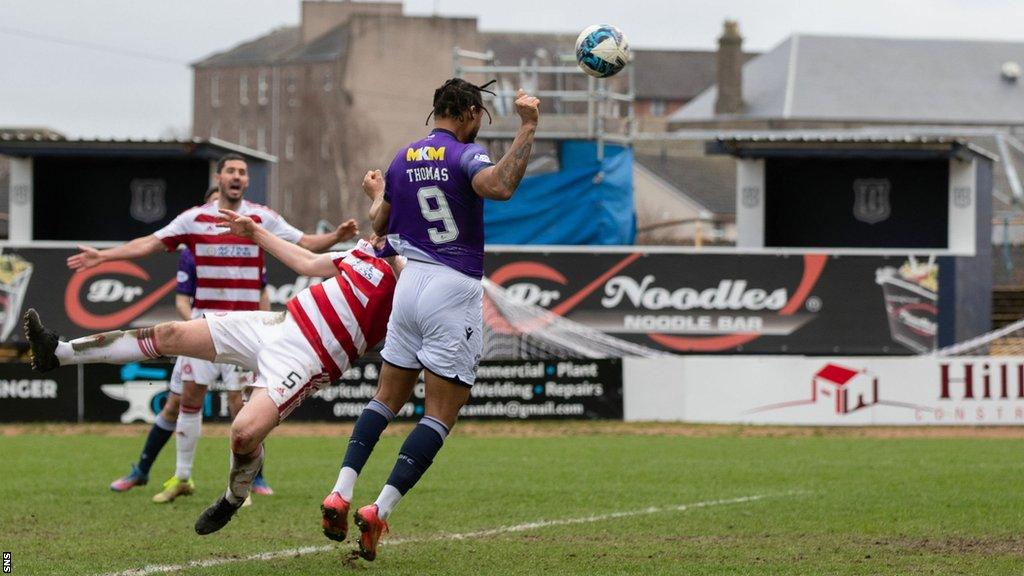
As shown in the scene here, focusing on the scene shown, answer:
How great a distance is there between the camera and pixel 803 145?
1022 inches

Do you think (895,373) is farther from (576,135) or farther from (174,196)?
(174,196)

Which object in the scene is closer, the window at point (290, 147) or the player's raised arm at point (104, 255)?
the player's raised arm at point (104, 255)

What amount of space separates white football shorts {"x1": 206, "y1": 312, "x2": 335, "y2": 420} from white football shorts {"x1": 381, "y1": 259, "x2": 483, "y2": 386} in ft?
1.41

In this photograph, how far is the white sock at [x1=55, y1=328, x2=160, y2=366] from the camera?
8438 millimetres

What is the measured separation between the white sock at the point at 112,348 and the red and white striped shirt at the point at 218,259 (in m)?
2.93

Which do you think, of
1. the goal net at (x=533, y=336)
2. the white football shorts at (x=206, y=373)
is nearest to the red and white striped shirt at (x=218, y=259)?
the white football shorts at (x=206, y=373)

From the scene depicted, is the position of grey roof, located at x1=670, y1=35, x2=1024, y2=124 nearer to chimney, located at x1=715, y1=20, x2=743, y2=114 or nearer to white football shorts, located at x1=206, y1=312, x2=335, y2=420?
chimney, located at x1=715, y1=20, x2=743, y2=114

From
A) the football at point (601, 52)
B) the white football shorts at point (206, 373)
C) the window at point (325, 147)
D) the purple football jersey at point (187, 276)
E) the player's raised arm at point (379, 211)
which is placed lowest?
the white football shorts at point (206, 373)

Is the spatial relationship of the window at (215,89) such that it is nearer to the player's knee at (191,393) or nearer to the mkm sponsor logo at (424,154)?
the player's knee at (191,393)

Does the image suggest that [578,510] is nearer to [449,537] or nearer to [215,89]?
[449,537]

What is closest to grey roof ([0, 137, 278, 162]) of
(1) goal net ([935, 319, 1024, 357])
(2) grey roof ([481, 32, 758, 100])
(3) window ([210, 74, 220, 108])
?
(1) goal net ([935, 319, 1024, 357])

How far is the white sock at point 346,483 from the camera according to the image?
7930 millimetres

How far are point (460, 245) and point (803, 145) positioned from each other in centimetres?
1858

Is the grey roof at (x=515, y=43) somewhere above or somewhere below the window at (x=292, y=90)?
above
